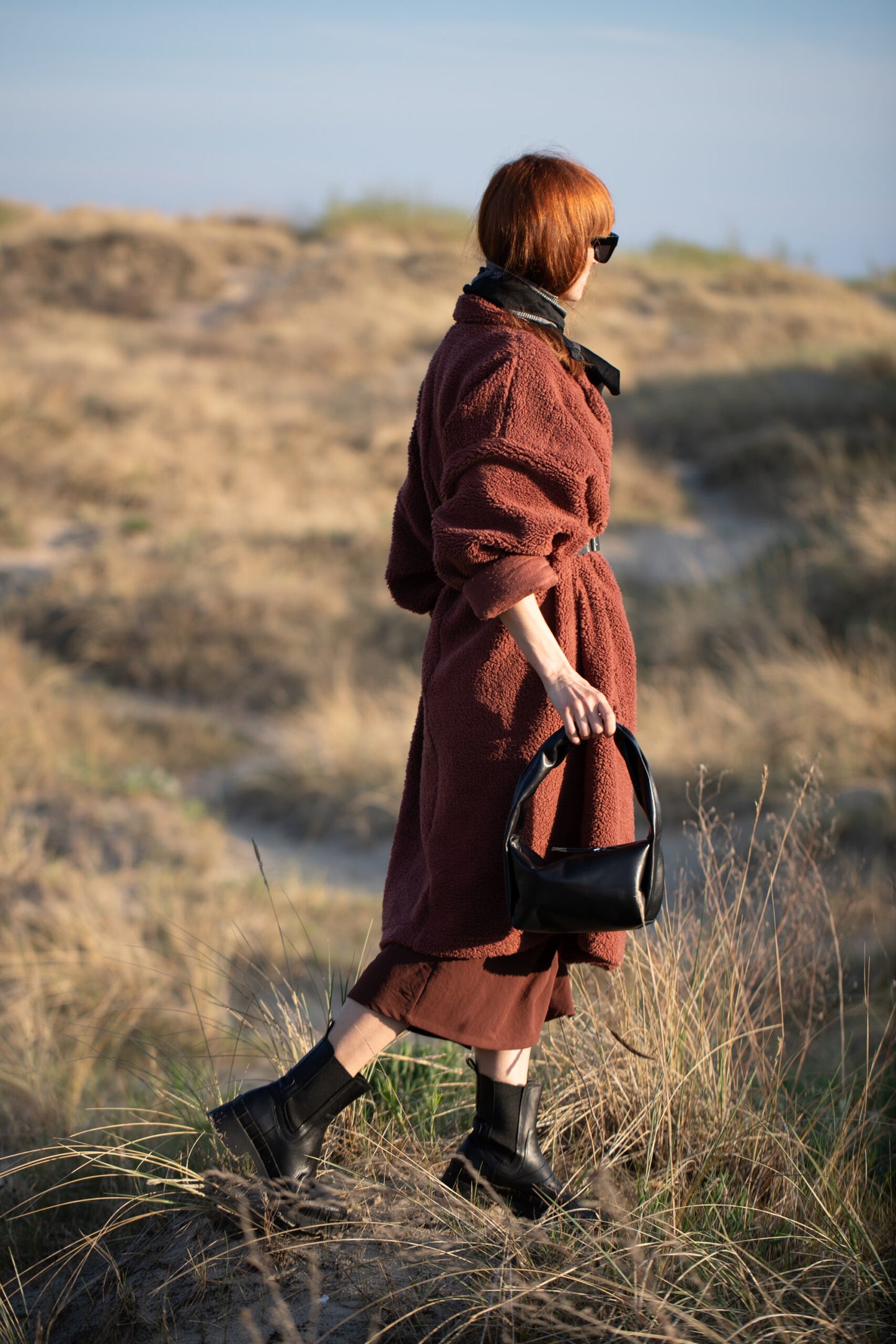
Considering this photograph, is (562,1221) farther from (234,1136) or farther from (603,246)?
(603,246)

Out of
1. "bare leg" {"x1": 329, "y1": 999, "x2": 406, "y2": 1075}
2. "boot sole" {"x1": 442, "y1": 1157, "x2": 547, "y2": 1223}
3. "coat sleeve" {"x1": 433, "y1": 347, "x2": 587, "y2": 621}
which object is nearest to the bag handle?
"coat sleeve" {"x1": 433, "y1": 347, "x2": 587, "y2": 621}

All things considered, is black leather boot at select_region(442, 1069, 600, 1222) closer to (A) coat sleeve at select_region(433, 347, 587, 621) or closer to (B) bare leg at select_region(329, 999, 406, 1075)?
(B) bare leg at select_region(329, 999, 406, 1075)

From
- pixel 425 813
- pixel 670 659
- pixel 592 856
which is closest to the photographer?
pixel 592 856

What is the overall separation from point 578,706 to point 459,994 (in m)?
0.53

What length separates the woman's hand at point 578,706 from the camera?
157 cm

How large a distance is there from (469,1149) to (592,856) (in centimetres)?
63

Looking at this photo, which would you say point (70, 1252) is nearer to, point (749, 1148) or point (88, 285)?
point (749, 1148)

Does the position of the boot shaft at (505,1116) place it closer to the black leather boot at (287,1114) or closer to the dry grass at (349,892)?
the dry grass at (349,892)

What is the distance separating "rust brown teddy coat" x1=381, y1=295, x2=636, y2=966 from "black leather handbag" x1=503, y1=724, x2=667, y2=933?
0.08 meters

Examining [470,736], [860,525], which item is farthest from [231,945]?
[860,525]

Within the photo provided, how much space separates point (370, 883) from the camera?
5.74 m

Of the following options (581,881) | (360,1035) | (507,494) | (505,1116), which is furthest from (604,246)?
(505,1116)

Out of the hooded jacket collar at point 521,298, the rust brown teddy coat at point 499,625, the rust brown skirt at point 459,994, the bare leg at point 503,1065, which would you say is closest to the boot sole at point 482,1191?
the bare leg at point 503,1065

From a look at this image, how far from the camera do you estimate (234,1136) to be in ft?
5.73
